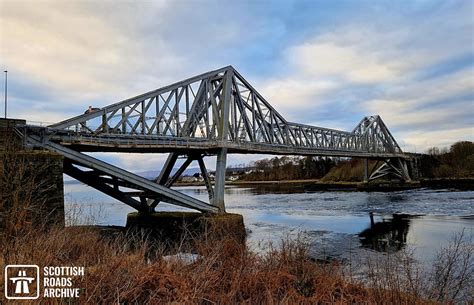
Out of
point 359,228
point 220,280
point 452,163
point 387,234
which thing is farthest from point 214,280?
point 452,163

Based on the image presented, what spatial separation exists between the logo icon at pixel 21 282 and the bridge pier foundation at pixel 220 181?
2431 cm

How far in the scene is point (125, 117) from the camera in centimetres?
2805

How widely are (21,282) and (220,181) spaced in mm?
25602

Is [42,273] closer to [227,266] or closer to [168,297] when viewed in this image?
[168,297]

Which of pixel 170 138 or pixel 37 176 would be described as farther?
pixel 170 138

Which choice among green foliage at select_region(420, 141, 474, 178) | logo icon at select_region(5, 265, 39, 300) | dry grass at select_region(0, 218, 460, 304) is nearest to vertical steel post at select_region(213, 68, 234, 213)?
dry grass at select_region(0, 218, 460, 304)

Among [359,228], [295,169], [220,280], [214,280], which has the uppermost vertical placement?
[295,169]

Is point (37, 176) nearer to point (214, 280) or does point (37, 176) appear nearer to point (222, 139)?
point (214, 280)

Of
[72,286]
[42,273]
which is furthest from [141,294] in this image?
[42,273]

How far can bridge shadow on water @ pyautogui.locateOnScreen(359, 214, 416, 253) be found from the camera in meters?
21.9

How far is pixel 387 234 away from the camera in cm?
2689

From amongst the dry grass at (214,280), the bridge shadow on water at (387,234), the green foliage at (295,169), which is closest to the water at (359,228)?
the bridge shadow on water at (387,234)

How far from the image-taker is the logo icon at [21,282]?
643cm

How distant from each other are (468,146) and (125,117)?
101 metres
